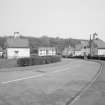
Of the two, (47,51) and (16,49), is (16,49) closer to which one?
(16,49)

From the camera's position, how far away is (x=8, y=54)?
1775 inches

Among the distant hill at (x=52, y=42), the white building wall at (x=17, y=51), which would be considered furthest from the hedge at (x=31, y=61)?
the distant hill at (x=52, y=42)

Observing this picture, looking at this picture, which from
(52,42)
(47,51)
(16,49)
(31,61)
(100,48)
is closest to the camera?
(31,61)

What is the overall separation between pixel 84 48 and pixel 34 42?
4448 cm

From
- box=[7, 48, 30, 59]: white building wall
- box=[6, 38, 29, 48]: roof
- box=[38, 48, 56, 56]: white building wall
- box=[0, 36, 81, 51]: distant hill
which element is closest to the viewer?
box=[7, 48, 30, 59]: white building wall

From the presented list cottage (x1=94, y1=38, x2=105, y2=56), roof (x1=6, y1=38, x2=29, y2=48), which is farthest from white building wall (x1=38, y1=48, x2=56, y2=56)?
roof (x1=6, y1=38, x2=29, y2=48)

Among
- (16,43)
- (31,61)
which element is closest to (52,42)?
(16,43)

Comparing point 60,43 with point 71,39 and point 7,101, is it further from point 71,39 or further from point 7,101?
point 7,101

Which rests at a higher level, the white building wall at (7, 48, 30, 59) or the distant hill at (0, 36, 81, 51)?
the distant hill at (0, 36, 81, 51)

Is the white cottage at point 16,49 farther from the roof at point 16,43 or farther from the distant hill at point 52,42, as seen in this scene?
the distant hill at point 52,42

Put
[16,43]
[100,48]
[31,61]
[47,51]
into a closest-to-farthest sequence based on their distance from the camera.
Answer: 1. [31,61]
2. [16,43]
3. [100,48]
4. [47,51]

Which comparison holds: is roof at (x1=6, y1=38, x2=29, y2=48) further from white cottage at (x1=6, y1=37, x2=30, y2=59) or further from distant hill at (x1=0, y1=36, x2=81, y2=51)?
distant hill at (x1=0, y1=36, x2=81, y2=51)

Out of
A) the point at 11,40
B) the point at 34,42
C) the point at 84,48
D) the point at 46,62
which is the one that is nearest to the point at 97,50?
the point at 84,48

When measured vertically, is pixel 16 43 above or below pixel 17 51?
above
